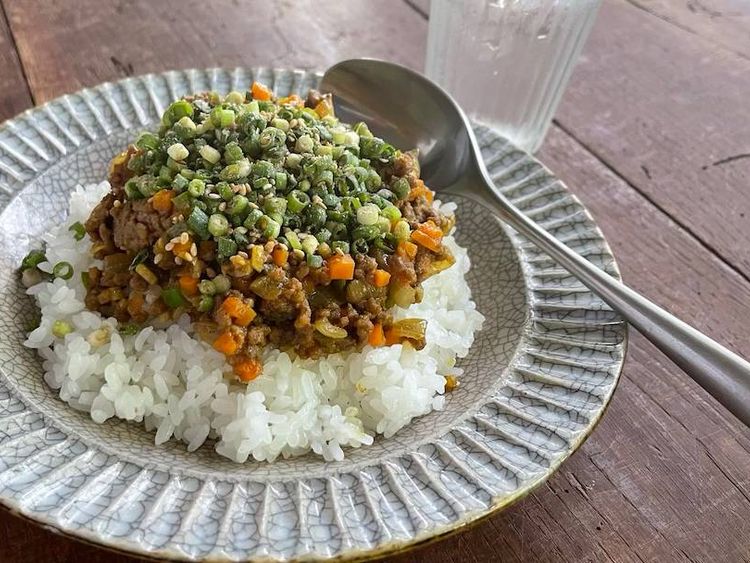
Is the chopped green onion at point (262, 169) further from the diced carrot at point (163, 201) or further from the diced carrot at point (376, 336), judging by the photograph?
the diced carrot at point (376, 336)

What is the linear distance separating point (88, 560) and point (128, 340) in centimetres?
66

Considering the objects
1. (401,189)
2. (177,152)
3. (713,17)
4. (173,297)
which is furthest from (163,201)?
(713,17)

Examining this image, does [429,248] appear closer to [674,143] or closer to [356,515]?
[356,515]

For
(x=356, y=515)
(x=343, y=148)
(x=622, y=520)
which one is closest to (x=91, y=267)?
(x=343, y=148)

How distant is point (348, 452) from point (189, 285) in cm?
64

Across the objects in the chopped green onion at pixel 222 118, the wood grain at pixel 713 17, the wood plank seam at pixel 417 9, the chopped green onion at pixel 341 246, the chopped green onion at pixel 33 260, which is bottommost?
the wood plank seam at pixel 417 9

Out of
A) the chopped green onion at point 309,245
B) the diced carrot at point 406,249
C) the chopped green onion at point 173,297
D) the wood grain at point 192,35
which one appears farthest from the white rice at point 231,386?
the wood grain at point 192,35

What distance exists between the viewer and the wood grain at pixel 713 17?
4.14 m

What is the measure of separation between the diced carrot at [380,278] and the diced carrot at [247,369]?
1.37ft

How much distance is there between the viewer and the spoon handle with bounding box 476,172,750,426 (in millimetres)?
1854

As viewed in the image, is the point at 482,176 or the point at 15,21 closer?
the point at 482,176

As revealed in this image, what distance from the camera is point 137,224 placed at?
220 centimetres

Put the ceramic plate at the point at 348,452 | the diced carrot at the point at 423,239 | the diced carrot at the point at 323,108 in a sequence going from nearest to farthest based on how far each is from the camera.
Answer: the ceramic plate at the point at 348,452 < the diced carrot at the point at 423,239 < the diced carrot at the point at 323,108

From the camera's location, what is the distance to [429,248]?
2.32m
